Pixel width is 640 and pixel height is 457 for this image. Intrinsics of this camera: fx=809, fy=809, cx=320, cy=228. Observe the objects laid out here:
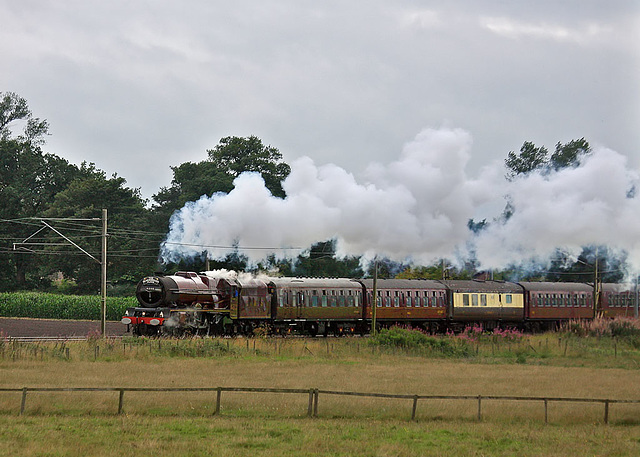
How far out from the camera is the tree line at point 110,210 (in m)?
81.8

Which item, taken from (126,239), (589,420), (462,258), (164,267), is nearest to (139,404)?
(589,420)

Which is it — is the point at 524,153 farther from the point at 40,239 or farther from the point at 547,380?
the point at 547,380

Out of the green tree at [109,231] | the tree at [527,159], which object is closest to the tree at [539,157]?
the tree at [527,159]

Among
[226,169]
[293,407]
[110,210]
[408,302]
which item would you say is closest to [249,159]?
A: [226,169]

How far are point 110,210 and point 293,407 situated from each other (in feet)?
235

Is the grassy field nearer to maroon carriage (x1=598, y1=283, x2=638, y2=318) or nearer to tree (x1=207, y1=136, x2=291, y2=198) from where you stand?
maroon carriage (x1=598, y1=283, x2=638, y2=318)

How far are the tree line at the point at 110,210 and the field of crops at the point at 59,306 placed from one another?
4784mm

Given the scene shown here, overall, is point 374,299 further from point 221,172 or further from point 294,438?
point 221,172

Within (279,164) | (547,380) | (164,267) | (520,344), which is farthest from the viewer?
(279,164)

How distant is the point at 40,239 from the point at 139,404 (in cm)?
6999

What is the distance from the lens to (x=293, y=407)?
24.9m

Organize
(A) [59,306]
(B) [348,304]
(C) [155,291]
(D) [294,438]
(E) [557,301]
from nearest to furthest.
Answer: (D) [294,438] → (C) [155,291] → (B) [348,304] → (E) [557,301] → (A) [59,306]

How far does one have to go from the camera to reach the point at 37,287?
97750mm

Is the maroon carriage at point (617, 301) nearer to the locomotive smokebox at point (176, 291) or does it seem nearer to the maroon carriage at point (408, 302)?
the maroon carriage at point (408, 302)
